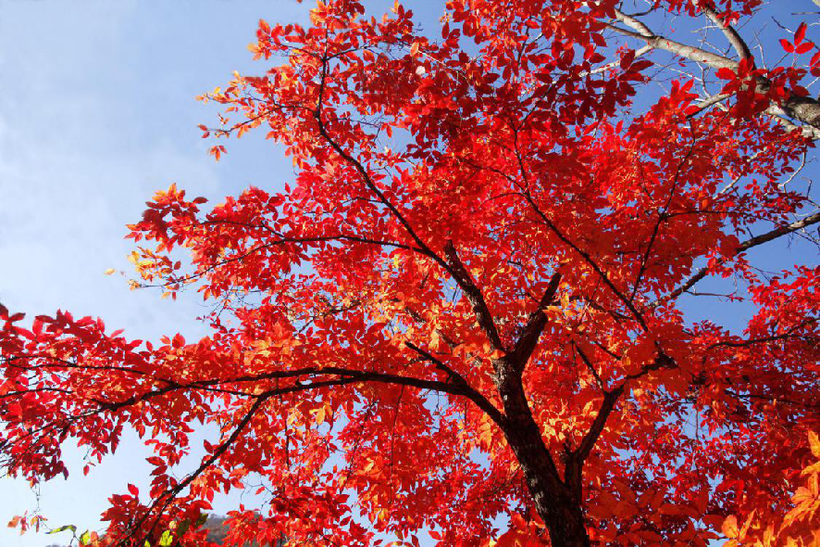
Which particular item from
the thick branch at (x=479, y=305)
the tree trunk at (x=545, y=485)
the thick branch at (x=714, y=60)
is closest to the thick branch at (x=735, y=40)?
the thick branch at (x=714, y=60)

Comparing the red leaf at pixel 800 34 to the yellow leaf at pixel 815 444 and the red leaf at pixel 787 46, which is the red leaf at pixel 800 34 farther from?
the yellow leaf at pixel 815 444

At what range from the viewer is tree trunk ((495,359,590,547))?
3.76m

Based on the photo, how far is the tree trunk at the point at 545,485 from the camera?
148 inches

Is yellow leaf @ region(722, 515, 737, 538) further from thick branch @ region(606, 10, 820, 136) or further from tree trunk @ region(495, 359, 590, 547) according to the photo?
thick branch @ region(606, 10, 820, 136)

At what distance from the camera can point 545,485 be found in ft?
12.9

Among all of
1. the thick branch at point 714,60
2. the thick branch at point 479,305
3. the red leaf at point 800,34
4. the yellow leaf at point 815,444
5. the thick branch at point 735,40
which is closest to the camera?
the yellow leaf at point 815,444

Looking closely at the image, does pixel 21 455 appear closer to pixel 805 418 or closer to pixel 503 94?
pixel 503 94

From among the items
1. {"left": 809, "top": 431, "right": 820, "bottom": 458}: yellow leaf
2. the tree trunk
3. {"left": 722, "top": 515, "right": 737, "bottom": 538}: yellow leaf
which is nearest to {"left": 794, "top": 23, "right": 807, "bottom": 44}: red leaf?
{"left": 809, "top": 431, "right": 820, "bottom": 458}: yellow leaf

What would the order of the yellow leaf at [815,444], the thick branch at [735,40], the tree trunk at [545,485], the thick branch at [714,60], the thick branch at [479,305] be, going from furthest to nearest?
1. the thick branch at [735,40]
2. the thick branch at [714,60]
3. the thick branch at [479,305]
4. the tree trunk at [545,485]
5. the yellow leaf at [815,444]

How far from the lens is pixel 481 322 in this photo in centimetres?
500

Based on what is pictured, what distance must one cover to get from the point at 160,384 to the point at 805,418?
746 centimetres

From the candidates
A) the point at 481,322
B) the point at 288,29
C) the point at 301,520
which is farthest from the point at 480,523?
the point at 288,29

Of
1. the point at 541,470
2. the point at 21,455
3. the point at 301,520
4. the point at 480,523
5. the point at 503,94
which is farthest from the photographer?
the point at 480,523

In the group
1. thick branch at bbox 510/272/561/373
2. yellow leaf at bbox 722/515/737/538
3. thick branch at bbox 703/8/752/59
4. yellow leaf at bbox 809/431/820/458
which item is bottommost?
yellow leaf at bbox 722/515/737/538
